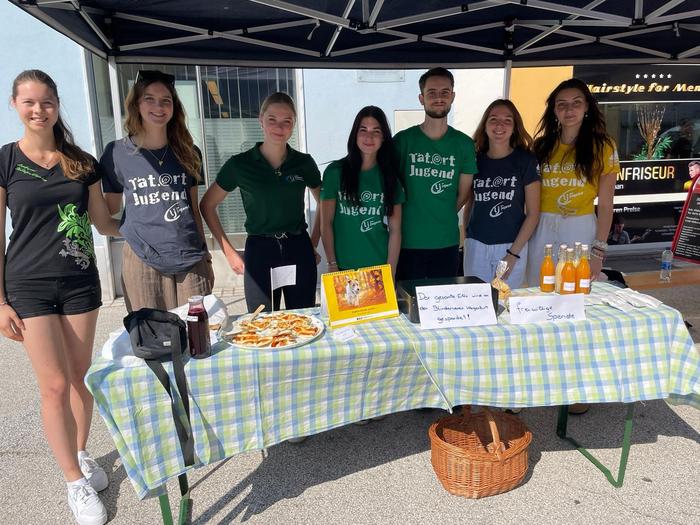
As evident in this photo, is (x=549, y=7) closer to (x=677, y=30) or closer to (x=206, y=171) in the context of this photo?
(x=677, y=30)

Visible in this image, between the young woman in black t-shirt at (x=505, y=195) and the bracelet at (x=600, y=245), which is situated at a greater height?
the young woman in black t-shirt at (x=505, y=195)

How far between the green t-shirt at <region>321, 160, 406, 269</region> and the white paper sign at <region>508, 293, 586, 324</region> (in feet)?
2.83

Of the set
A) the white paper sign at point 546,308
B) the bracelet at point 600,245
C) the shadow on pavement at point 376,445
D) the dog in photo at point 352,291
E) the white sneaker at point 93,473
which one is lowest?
the shadow on pavement at point 376,445

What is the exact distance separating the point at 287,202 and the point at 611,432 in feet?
7.19

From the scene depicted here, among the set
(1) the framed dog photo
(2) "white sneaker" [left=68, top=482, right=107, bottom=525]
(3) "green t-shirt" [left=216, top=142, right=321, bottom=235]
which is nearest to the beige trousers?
(3) "green t-shirt" [left=216, top=142, right=321, bottom=235]

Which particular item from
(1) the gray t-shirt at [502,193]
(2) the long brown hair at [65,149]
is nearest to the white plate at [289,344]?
(2) the long brown hair at [65,149]

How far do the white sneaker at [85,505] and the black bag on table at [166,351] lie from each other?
68 centimetres

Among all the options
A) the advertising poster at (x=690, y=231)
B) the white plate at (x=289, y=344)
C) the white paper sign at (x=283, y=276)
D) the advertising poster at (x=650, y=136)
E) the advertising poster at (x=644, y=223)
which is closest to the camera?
the white plate at (x=289, y=344)

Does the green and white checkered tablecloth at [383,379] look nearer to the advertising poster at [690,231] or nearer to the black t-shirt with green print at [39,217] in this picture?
the black t-shirt with green print at [39,217]

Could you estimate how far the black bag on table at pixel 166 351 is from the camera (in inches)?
66.6

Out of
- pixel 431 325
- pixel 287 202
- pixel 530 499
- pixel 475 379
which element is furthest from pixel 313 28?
pixel 530 499

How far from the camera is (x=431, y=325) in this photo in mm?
2004

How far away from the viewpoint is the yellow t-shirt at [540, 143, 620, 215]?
9.25ft

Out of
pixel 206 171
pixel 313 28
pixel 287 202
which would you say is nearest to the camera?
pixel 287 202
